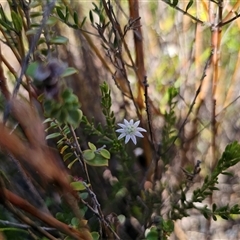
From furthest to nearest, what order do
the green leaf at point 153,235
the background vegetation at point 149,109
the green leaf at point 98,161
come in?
the background vegetation at point 149,109, the green leaf at point 153,235, the green leaf at point 98,161

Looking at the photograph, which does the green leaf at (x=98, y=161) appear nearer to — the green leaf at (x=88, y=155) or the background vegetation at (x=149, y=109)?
the green leaf at (x=88, y=155)

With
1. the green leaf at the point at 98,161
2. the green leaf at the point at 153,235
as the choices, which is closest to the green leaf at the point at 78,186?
the green leaf at the point at 98,161

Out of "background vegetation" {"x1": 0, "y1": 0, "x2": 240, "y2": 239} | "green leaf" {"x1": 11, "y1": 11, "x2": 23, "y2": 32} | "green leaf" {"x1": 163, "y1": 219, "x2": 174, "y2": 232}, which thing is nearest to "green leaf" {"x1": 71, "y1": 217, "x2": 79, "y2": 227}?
"background vegetation" {"x1": 0, "y1": 0, "x2": 240, "y2": 239}

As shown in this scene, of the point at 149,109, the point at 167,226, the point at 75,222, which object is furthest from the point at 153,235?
the point at 149,109

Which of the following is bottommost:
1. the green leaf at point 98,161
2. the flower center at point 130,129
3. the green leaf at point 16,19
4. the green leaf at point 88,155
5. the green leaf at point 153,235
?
the green leaf at point 153,235

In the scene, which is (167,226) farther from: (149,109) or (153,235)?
(149,109)

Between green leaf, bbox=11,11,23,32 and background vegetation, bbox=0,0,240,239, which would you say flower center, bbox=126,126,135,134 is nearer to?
background vegetation, bbox=0,0,240,239

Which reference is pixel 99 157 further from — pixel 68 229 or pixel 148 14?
pixel 148 14

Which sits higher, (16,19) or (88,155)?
(16,19)

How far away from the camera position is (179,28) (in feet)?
4.39

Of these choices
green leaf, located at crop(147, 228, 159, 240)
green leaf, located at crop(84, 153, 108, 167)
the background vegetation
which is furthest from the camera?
the background vegetation

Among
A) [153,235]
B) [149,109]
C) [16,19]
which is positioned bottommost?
[153,235]

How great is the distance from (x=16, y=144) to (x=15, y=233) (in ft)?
1.16

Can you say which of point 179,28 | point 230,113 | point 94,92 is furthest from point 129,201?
point 179,28
